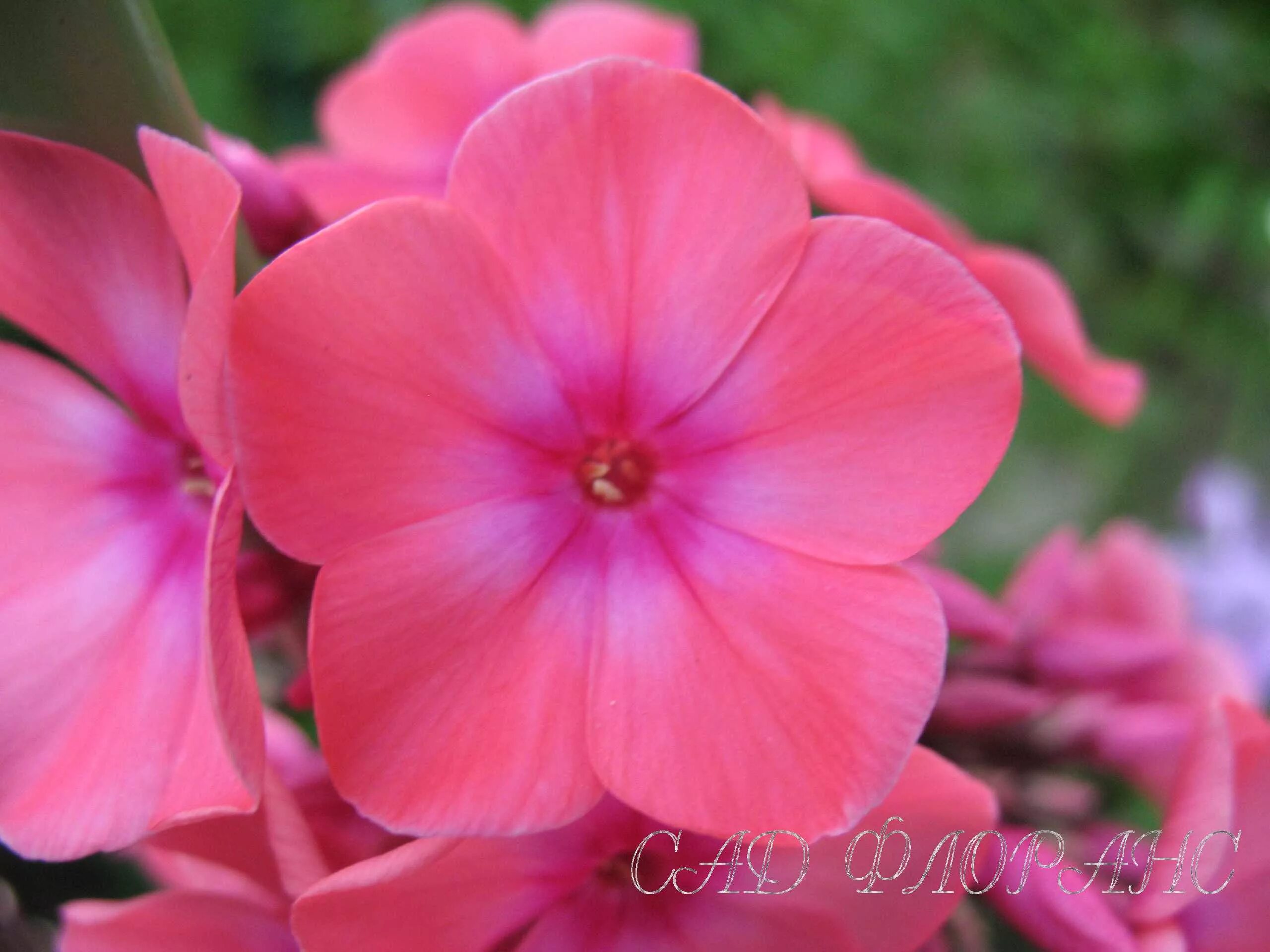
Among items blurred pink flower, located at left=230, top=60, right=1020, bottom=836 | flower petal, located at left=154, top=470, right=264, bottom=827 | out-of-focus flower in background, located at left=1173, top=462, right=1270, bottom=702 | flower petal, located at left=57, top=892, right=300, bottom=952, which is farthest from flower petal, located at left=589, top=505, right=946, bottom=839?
out-of-focus flower in background, located at left=1173, top=462, right=1270, bottom=702

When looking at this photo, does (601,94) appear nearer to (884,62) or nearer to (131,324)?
(131,324)

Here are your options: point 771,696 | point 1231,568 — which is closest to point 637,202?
point 771,696

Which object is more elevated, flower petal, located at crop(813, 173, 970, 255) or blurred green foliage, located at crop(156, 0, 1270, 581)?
flower petal, located at crop(813, 173, 970, 255)

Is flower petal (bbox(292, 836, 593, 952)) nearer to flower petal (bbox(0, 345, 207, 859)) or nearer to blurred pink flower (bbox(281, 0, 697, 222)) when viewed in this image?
flower petal (bbox(0, 345, 207, 859))

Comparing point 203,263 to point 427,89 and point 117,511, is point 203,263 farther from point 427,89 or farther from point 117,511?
point 427,89

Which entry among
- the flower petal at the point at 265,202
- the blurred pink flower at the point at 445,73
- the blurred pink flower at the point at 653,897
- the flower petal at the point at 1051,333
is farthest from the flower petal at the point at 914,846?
the blurred pink flower at the point at 445,73

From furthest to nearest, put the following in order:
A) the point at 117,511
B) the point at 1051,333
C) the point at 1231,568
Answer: the point at 1231,568, the point at 1051,333, the point at 117,511

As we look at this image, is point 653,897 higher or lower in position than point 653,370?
lower
